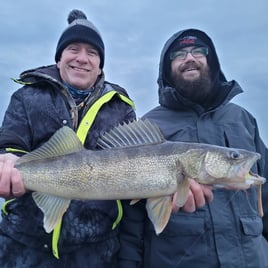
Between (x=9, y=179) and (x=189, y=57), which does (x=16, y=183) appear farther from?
(x=189, y=57)

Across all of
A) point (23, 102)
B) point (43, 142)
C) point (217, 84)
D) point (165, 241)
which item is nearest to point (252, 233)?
point (165, 241)

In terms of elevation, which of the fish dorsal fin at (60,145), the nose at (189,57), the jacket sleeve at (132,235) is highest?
the nose at (189,57)

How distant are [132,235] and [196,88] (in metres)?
1.99

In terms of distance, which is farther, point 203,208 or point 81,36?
point 81,36

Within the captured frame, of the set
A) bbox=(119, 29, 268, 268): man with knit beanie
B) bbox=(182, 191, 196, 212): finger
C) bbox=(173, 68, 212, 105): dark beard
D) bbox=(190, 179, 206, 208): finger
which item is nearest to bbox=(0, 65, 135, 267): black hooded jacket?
bbox=(119, 29, 268, 268): man with knit beanie

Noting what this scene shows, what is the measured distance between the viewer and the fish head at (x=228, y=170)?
3.73m

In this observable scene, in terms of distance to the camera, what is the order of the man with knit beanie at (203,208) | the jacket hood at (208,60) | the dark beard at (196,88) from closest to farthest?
the man with knit beanie at (203,208) < the dark beard at (196,88) < the jacket hood at (208,60)

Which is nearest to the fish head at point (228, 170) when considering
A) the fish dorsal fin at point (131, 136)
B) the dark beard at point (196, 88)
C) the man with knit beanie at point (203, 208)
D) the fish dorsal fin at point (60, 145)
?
the man with knit beanie at point (203, 208)

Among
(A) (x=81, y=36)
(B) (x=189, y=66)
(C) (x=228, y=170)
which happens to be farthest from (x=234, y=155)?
(A) (x=81, y=36)

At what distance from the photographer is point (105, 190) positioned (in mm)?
3637

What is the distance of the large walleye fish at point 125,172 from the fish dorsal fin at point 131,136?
0.28 feet

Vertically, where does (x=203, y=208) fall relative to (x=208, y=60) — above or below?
below

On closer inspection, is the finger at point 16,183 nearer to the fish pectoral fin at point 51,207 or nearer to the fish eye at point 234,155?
the fish pectoral fin at point 51,207

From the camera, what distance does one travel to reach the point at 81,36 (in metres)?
4.51
